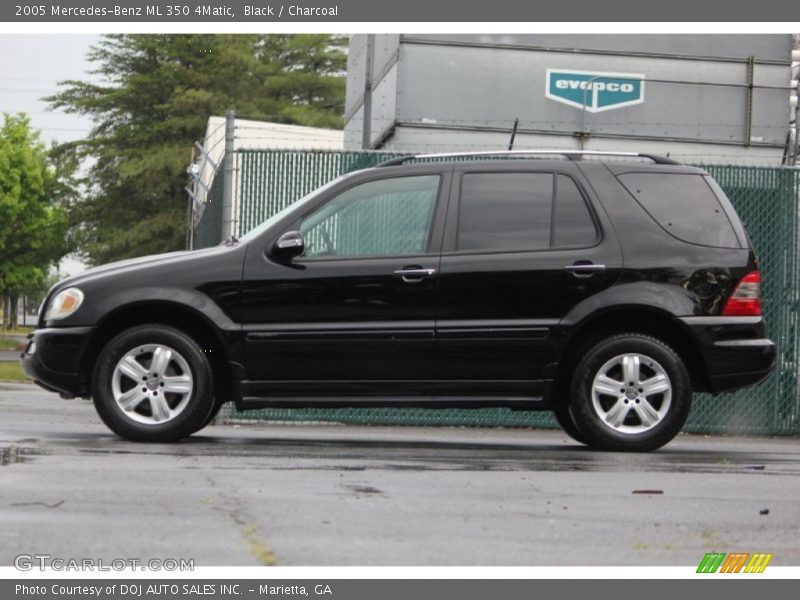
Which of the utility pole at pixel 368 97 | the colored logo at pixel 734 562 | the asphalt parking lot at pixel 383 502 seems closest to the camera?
the colored logo at pixel 734 562

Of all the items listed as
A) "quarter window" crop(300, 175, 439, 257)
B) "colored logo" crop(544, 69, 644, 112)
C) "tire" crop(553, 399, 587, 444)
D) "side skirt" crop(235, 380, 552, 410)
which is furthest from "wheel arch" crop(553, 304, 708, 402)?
"colored logo" crop(544, 69, 644, 112)

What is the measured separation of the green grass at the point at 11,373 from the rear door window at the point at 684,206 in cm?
1594

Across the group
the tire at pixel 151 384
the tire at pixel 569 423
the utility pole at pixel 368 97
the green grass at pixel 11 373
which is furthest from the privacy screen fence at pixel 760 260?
the green grass at pixel 11 373

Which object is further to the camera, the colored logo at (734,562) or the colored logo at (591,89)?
the colored logo at (591,89)

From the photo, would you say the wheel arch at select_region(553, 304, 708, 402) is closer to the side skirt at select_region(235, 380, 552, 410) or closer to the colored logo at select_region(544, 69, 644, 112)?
the side skirt at select_region(235, 380, 552, 410)

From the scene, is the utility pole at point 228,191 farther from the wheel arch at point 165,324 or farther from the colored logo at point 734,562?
the colored logo at point 734,562

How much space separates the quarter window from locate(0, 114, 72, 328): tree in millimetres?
43862

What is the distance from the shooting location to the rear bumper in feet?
31.2

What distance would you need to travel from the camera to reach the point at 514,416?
12461mm

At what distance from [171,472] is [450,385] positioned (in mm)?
2296

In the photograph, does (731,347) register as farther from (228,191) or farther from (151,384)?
(228,191)

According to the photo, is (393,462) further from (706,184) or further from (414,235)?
(706,184)

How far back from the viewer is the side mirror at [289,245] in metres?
9.31

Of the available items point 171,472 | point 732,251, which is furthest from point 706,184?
point 171,472
